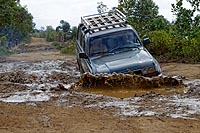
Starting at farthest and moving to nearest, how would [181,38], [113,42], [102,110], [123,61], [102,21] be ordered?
1. [181,38]
2. [102,21]
3. [113,42]
4. [123,61]
5. [102,110]

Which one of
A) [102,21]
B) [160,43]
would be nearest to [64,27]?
[160,43]

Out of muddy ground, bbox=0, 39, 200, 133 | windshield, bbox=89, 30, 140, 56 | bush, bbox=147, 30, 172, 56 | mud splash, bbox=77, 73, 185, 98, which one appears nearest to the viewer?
muddy ground, bbox=0, 39, 200, 133

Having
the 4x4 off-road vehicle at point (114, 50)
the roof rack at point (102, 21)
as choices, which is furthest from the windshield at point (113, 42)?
the roof rack at point (102, 21)

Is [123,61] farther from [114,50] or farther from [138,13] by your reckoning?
[138,13]

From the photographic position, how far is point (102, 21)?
13.2 metres

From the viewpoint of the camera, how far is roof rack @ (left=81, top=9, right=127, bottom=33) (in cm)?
1238

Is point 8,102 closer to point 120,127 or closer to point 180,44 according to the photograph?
point 120,127

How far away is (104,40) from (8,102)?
12.5 ft

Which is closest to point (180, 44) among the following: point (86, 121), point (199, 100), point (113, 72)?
point (113, 72)

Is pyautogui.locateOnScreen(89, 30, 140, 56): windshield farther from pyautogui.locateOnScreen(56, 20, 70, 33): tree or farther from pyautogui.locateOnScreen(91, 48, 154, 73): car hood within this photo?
pyautogui.locateOnScreen(56, 20, 70, 33): tree

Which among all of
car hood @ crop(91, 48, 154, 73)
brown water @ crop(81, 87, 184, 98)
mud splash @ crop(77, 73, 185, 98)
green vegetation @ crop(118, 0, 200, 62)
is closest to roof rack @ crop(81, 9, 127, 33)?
car hood @ crop(91, 48, 154, 73)

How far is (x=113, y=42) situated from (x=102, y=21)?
5.24 ft

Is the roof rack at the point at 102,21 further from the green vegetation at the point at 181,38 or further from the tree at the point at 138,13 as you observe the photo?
the tree at the point at 138,13

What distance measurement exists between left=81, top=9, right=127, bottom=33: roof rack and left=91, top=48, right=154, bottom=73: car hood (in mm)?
1305
